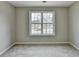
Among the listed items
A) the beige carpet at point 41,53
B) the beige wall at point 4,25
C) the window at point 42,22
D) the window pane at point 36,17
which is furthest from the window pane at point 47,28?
the beige wall at point 4,25

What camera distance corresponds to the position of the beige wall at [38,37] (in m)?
6.29

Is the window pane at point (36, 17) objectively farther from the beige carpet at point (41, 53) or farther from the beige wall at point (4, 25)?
the beige carpet at point (41, 53)

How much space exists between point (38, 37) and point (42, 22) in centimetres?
80

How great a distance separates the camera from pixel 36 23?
20.8 ft

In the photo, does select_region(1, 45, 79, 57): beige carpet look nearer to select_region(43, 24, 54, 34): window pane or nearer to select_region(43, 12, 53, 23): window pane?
select_region(43, 24, 54, 34): window pane

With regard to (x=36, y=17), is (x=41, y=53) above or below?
below

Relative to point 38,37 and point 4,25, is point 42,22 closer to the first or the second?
point 38,37

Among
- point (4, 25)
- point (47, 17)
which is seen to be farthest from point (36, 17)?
point (4, 25)

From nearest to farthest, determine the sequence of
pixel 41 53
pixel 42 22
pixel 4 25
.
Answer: pixel 41 53 → pixel 4 25 → pixel 42 22

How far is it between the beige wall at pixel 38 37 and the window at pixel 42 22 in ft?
0.69

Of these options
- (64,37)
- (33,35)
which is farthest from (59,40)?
(33,35)

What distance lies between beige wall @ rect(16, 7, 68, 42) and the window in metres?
0.21

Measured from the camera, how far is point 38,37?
6344mm

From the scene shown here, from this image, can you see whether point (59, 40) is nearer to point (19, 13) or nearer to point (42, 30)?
point (42, 30)
